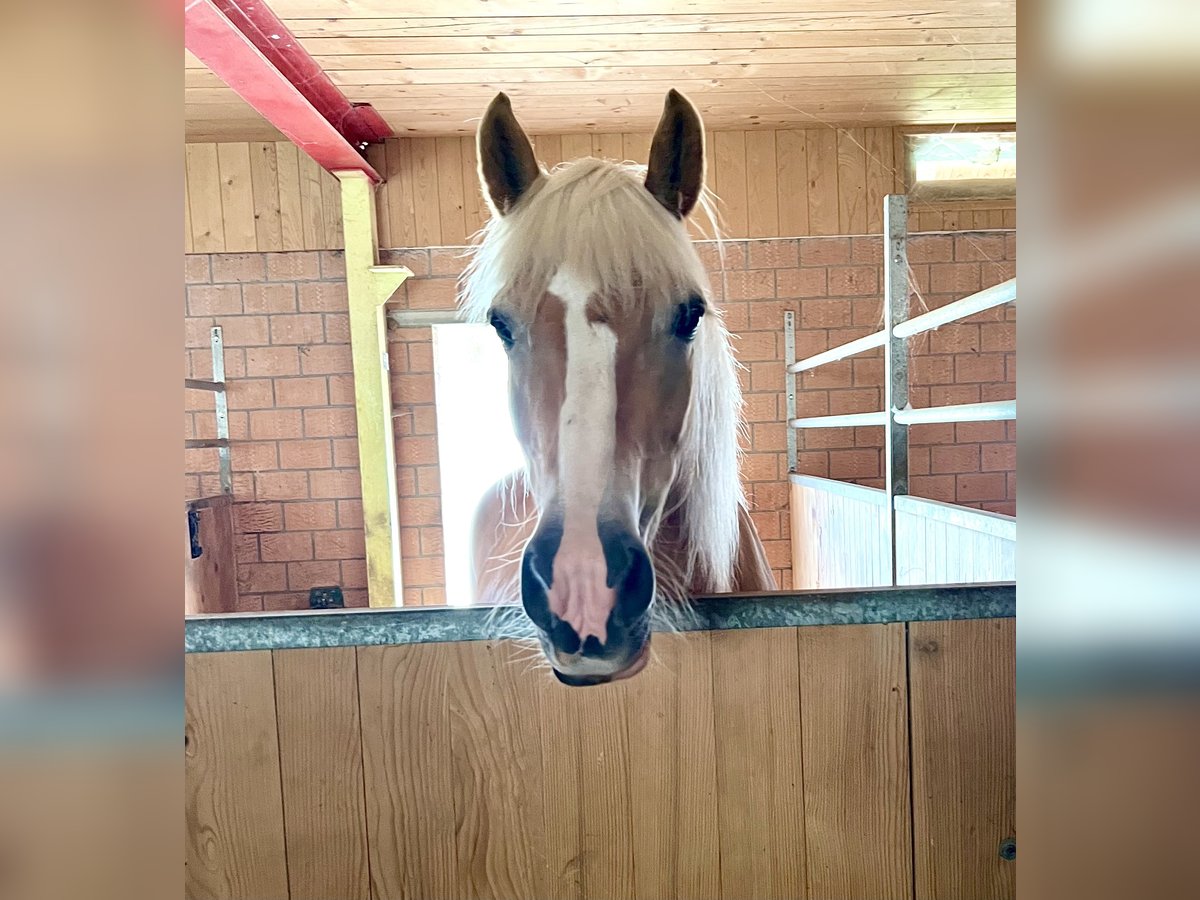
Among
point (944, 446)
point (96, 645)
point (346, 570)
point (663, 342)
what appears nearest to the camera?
point (96, 645)

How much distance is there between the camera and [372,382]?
79 cm

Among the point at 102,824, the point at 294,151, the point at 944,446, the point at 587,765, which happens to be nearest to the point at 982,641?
the point at 944,446

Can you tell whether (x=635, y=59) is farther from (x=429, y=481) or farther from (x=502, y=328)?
(x=429, y=481)

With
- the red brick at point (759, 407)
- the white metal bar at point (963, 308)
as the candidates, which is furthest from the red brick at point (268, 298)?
the white metal bar at point (963, 308)

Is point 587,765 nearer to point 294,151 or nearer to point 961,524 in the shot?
point 961,524

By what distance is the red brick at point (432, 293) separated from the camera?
76cm

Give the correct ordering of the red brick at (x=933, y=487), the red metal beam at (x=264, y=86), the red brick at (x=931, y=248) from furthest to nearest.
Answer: the red brick at (x=933, y=487) → the red brick at (x=931, y=248) → the red metal beam at (x=264, y=86)

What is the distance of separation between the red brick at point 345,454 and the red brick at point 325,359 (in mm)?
92

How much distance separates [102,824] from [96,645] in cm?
5

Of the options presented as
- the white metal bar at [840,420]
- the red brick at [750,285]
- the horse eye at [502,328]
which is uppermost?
the red brick at [750,285]

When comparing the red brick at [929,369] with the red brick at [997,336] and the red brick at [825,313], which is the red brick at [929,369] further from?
the red brick at [825,313]

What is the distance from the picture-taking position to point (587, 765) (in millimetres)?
771

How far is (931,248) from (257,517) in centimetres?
96

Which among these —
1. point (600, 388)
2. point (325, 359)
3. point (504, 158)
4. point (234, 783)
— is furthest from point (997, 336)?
point (234, 783)
